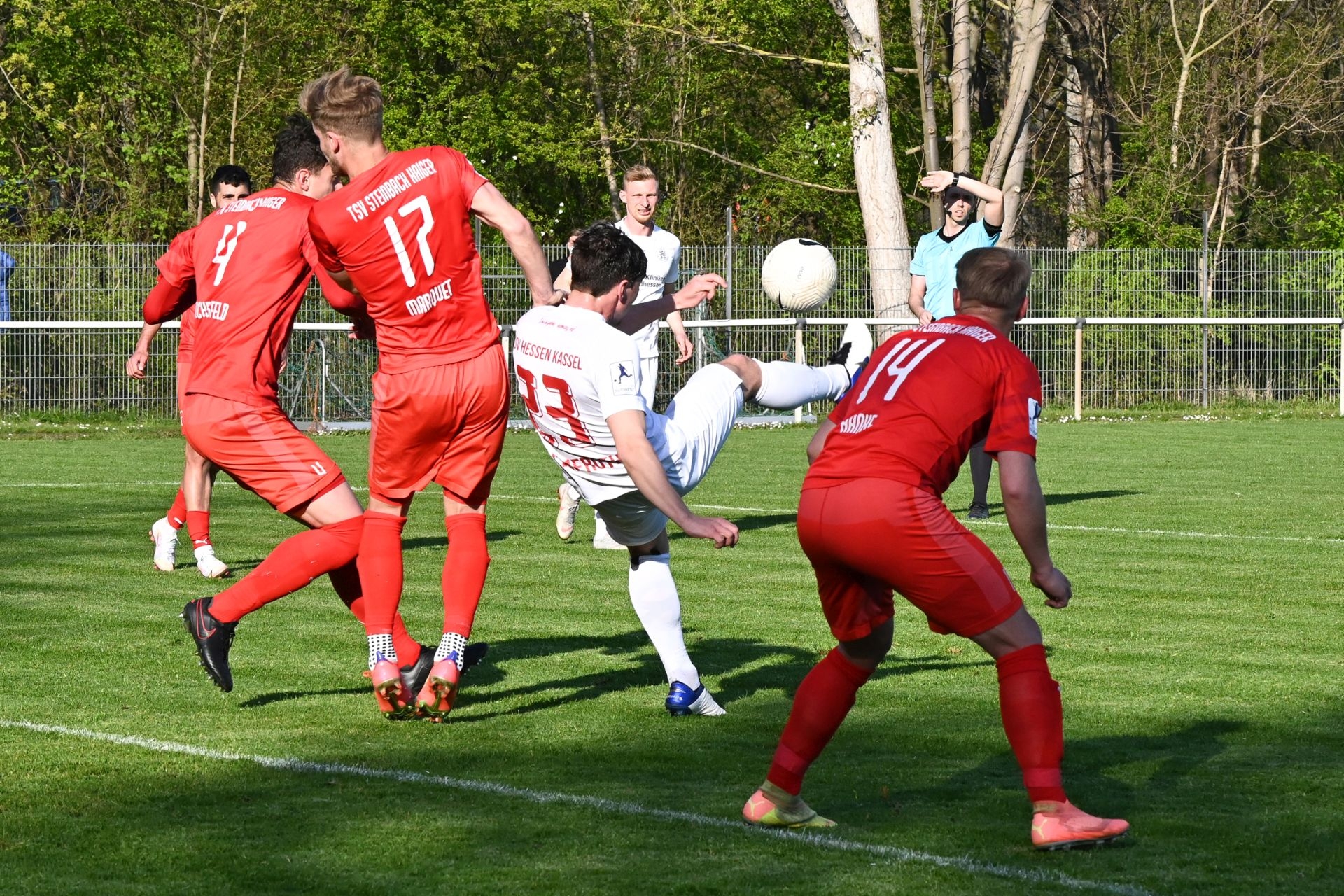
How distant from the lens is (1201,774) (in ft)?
17.4

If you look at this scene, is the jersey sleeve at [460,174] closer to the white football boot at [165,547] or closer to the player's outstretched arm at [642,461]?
the player's outstretched arm at [642,461]

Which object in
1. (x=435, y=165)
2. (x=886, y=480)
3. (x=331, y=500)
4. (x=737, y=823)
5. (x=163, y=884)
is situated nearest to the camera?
(x=163, y=884)

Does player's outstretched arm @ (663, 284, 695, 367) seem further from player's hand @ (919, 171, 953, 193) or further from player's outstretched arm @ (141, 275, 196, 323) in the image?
player's outstretched arm @ (141, 275, 196, 323)

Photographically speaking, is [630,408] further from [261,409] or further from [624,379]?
[261,409]

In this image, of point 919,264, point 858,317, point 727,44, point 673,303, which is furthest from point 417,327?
point 727,44

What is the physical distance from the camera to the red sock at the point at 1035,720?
14.7 feet

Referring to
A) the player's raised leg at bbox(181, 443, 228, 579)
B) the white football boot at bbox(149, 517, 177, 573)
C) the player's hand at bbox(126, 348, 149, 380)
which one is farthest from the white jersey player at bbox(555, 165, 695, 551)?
the player's hand at bbox(126, 348, 149, 380)

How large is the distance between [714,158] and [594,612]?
97.1 ft

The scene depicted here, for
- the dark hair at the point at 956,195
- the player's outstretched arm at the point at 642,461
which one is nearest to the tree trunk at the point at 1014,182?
the dark hair at the point at 956,195

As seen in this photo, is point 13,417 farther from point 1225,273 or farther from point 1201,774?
point 1201,774

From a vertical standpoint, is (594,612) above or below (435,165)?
below

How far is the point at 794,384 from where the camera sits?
21.3 ft

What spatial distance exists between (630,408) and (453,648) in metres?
1.09

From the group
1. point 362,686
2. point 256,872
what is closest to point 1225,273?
point 362,686
